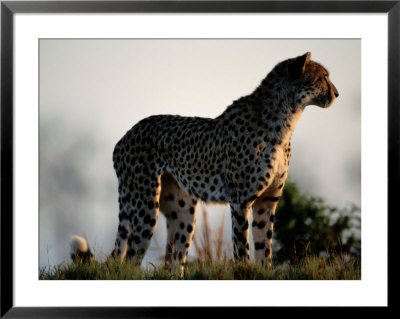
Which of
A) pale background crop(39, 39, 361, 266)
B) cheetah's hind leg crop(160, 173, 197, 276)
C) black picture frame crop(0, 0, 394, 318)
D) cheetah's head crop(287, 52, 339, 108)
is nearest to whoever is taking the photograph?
black picture frame crop(0, 0, 394, 318)

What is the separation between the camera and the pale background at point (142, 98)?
5.01m

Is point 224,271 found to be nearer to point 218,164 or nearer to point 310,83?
point 218,164

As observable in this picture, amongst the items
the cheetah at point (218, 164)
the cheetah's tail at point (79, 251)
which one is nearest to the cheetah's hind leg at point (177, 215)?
the cheetah at point (218, 164)

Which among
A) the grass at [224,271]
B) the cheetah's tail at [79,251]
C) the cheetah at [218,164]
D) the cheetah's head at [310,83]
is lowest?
the grass at [224,271]

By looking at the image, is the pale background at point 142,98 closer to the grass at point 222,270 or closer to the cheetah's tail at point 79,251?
the cheetah's tail at point 79,251

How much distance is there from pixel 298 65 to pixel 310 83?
17 centimetres

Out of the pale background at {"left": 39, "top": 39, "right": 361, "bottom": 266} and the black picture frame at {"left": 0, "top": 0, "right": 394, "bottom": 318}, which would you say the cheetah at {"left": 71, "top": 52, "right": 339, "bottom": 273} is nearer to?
the pale background at {"left": 39, "top": 39, "right": 361, "bottom": 266}

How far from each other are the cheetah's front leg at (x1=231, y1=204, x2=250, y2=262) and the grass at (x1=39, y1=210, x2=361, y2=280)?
0.13 metres

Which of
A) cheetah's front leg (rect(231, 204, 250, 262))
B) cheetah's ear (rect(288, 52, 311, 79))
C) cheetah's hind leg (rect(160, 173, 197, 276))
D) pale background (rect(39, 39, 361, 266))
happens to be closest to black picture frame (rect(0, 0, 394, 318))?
pale background (rect(39, 39, 361, 266))

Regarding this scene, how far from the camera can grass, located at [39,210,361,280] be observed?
493 centimetres

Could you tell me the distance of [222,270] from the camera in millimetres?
4949

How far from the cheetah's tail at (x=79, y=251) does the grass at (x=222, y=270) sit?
0.12 ft

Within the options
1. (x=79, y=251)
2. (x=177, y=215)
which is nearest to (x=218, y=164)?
(x=177, y=215)

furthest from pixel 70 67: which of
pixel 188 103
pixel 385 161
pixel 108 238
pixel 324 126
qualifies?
pixel 385 161
